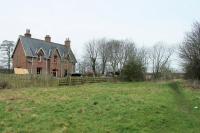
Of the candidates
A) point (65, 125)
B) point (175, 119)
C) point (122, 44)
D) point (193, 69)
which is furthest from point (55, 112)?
point (122, 44)

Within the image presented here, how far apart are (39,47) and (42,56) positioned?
1724 millimetres

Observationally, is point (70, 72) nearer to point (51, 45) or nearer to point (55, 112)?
point (51, 45)

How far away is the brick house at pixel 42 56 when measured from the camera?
188 ft

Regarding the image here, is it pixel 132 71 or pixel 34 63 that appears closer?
pixel 132 71

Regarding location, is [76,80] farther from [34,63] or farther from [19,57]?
[19,57]

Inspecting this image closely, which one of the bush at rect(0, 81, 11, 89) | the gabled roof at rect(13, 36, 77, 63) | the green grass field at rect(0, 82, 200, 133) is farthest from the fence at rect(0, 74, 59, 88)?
the gabled roof at rect(13, 36, 77, 63)

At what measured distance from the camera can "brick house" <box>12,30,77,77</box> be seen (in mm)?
57156

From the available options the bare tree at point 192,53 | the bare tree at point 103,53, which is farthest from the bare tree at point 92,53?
the bare tree at point 192,53

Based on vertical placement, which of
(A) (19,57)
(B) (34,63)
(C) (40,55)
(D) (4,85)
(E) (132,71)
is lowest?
(D) (4,85)

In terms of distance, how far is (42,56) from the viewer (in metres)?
60.4

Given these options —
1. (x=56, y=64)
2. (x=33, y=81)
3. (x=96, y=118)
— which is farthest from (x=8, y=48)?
(x=96, y=118)

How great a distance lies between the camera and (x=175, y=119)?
1316 cm

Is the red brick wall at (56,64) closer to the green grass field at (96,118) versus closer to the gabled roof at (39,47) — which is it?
the gabled roof at (39,47)

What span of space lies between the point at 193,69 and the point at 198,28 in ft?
22.3
